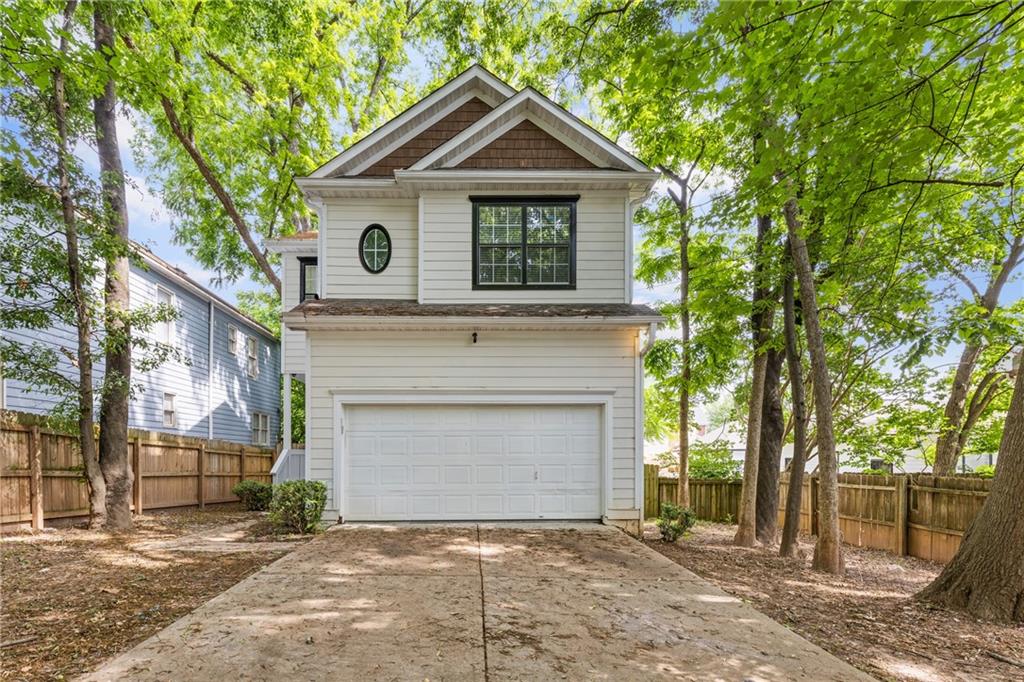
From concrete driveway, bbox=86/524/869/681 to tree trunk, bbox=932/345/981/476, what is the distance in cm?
1044

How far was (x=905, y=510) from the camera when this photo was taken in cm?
920

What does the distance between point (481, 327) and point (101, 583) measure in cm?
592

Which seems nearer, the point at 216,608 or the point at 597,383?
the point at 216,608

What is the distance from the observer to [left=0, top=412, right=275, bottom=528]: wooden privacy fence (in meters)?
7.52

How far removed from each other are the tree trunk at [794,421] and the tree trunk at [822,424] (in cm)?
37

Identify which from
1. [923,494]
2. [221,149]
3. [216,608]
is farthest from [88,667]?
[221,149]

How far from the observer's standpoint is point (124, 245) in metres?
8.66

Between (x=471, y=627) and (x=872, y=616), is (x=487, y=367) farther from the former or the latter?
(x=872, y=616)

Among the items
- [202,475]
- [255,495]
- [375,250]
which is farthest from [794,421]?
[202,475]

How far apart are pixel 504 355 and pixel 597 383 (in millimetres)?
1745

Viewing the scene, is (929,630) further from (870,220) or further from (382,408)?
(382,408)

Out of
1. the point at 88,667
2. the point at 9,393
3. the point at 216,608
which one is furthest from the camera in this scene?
the point at 9,393

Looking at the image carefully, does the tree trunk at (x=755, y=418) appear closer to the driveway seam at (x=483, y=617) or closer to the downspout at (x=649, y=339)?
the downspout at (x=649, y=339)

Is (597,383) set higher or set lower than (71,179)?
lower
